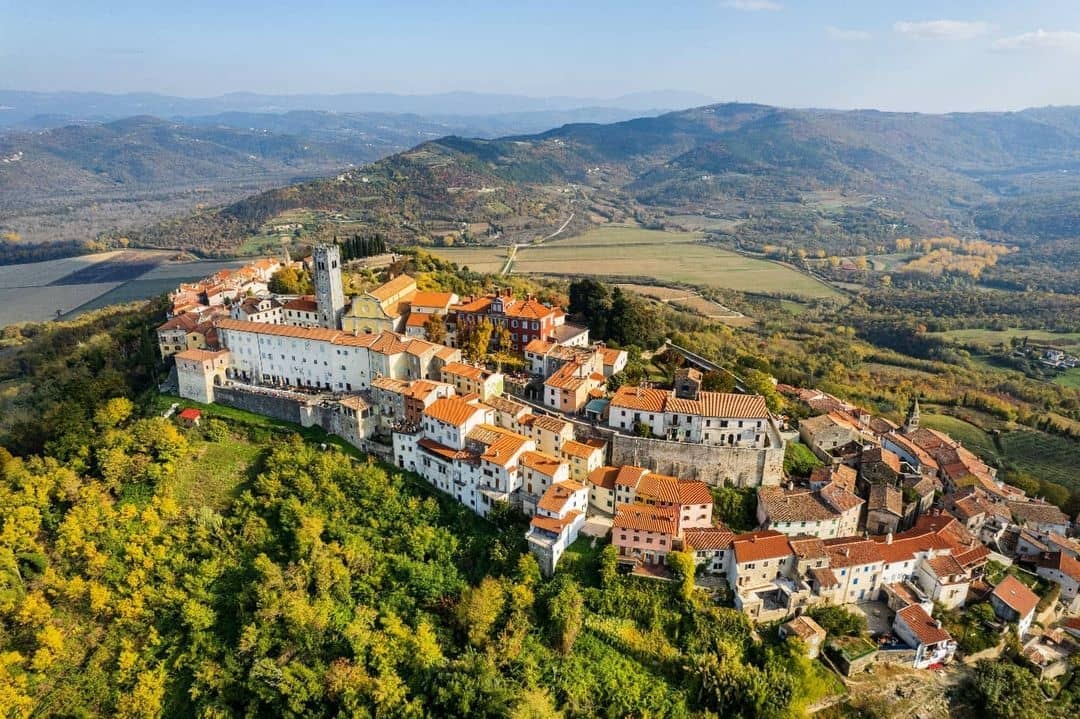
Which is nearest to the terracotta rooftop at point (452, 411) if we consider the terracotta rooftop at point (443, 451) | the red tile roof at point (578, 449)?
the terracotta rooftop at point (443, 451)

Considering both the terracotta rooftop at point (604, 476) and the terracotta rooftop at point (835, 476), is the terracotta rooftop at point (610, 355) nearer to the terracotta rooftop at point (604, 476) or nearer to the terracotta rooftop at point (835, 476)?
the terracotta rooftop at point (604, 476)

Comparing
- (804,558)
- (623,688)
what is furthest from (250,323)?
(804,558)

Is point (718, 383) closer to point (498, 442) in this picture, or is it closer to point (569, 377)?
point (569, 377)

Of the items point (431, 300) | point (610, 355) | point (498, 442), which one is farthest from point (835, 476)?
point (431, 300)

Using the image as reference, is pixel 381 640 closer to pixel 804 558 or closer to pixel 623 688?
pixel 623 688

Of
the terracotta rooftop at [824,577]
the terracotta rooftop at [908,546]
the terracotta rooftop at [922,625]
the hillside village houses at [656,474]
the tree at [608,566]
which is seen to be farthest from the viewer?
the terracotta rooftop at [908,546]

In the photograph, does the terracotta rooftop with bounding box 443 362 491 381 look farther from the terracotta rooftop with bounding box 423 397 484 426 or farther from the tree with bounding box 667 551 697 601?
the tree with bounding box 667 551 697 601
